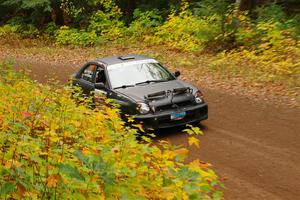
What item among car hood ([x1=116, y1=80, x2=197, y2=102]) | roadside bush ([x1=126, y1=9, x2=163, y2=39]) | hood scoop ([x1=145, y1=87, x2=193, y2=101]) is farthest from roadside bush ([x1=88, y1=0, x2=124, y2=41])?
hood scoop ([x1=145, y1=87, x2=193, y2=101])

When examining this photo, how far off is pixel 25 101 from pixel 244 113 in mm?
5788

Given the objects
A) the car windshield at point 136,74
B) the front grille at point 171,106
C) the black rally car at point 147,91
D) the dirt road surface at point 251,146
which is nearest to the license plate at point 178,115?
the black rally car at point 147,91

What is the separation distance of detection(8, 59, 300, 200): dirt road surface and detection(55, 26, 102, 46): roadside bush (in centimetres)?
1685

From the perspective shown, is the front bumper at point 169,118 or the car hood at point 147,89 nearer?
the front bumper at point 169,118

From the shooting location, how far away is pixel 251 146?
845cm

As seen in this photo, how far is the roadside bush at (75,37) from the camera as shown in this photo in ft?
91.8

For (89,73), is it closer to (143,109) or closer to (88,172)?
(143,109)

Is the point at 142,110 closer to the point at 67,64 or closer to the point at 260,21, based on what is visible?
the point at 260,21

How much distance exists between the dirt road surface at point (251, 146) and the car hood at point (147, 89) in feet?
3.23

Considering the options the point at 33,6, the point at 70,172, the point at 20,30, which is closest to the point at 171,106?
the point at 70,172

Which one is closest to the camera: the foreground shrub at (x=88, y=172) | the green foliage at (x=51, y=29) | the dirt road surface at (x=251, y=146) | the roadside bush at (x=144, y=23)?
the foreground shrub at (x=88, y=172)

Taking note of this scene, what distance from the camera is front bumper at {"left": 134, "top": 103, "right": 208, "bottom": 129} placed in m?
9.03

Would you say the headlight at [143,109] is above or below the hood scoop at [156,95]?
below

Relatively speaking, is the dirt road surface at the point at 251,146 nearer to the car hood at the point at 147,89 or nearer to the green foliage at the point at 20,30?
the car hood at the point at 147,89
